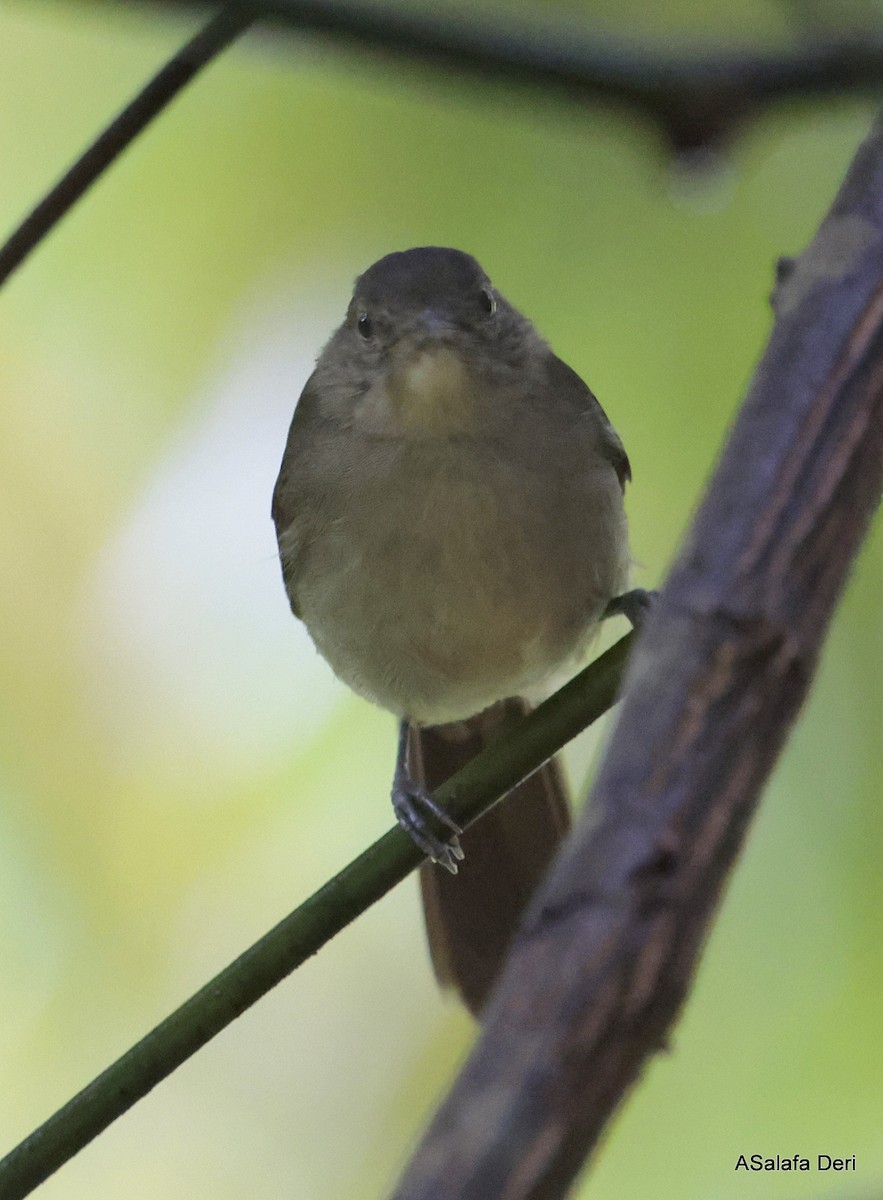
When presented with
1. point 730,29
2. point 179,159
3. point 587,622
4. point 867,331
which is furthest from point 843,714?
point 867,331

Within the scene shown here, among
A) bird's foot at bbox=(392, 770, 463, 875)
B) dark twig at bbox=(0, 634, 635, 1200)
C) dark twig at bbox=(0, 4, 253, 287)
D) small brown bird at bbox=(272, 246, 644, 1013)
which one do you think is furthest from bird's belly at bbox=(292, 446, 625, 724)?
dark twig at bbox=(0, 4, 253, 287)

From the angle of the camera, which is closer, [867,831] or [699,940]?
[699,940]

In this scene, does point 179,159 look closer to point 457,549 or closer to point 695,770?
point 457,549

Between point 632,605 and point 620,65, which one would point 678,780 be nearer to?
point 620,65

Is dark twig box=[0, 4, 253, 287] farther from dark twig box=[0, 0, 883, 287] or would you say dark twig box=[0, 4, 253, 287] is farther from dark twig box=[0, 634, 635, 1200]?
dark twig box=[0, 634, 635, 1200]

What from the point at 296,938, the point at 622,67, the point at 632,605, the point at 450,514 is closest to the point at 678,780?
the point at 622,67
